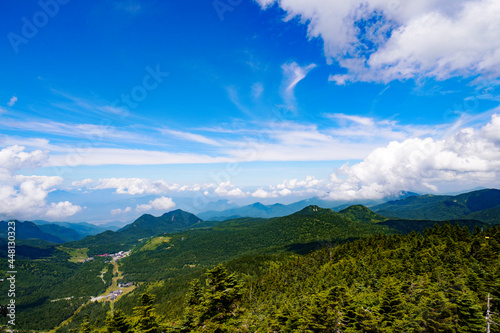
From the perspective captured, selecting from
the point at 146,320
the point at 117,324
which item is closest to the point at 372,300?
the point at 146,320

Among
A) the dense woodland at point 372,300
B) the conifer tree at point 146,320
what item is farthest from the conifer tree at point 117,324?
the conifer tree at point 146,320

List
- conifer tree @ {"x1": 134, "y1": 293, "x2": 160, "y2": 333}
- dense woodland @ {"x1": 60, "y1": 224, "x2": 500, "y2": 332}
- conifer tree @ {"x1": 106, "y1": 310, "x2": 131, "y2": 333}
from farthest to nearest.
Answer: conifer tree @ {"x1": 134, "y1": 293, "x2": 160, "y2": 333} → dense woodland @ {"x1": 60, "y1": 224, "x2": 500, "y2": 332} → conifer tree @ {"x1": 106, "y1": 310, "x2": 131, "y2": 333}

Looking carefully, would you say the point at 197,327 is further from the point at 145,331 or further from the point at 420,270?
the point at 420,270

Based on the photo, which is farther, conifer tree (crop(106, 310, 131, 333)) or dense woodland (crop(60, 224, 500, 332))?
dense woodland (crop(60, 224, 500, 332))

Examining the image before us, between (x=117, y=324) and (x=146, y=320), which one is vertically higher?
(x=117, y=324)

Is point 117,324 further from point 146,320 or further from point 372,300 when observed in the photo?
point 372,300

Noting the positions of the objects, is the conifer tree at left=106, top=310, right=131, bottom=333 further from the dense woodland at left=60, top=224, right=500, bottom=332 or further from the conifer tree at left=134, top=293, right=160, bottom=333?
the conifer tree at left=134, top=293, right=160, bottom=333

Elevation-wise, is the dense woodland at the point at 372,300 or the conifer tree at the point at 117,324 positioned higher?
the conifer tree at the point at 117,324

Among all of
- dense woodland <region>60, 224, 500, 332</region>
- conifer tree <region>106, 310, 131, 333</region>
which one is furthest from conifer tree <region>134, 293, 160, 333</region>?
conifer tree <region>106, 310, 131, 333</region>

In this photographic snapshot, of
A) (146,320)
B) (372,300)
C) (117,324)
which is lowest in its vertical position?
(372,300)

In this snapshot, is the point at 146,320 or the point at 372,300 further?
the point at 372,300

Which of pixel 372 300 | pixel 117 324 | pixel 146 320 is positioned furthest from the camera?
pixel 372 300

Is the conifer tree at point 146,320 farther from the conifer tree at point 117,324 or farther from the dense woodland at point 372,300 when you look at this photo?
the conifer tree at point 117,324
